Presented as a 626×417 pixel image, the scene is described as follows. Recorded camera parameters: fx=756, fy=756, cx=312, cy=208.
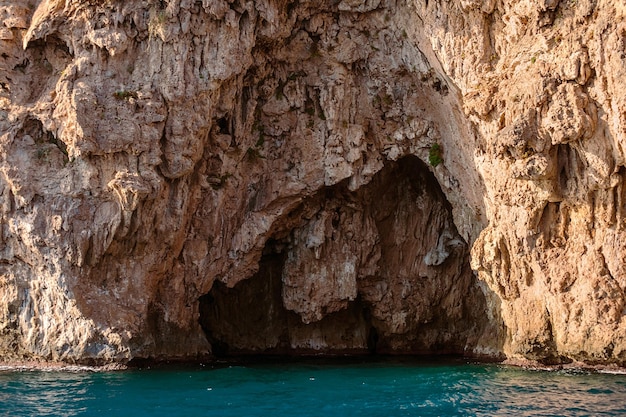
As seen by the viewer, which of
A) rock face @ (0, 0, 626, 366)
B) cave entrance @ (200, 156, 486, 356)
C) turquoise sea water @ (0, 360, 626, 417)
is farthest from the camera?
cave entrance @ (200, 156, 486, 356)

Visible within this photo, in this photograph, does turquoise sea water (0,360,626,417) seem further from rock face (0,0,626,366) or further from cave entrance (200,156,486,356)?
cave entrance (200,156,486,356)

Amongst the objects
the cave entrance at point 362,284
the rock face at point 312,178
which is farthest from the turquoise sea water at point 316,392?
the cave entrance at point 362,284

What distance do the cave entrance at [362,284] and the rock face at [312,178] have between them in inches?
3.6

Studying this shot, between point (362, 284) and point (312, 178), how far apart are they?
212 inches

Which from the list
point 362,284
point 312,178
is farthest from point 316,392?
point 362,284

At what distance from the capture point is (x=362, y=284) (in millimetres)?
32219

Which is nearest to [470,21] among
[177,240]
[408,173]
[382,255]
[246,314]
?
[408,173]

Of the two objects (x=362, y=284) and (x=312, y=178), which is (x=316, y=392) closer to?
(x=312, y=178)

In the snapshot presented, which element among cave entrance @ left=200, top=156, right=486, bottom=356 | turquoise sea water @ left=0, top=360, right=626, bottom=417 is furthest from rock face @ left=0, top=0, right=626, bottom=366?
turquoise sea water @ left=0, top=360, right=626, bottom=417

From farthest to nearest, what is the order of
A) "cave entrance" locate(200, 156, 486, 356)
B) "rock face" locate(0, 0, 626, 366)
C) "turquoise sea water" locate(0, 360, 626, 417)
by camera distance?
"cave entrance" locate(200, 156, 486, 356)
"rock face" locate(0, 0, 626, 366)
"turquoise sea water" locate(0, 360, 626, 417)

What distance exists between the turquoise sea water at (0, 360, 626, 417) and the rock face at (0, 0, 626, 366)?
2198 mm

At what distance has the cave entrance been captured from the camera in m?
31.3

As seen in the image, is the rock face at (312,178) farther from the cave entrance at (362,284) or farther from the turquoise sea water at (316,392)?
the turquoise sea water at (316,392)

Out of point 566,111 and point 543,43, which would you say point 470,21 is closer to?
point 543,43
